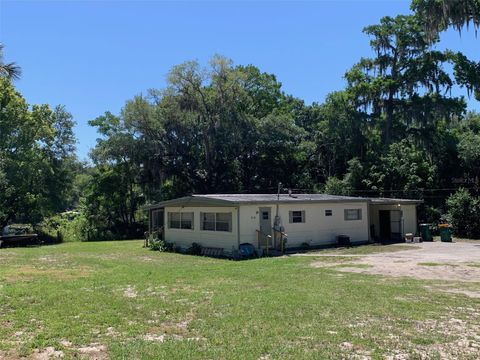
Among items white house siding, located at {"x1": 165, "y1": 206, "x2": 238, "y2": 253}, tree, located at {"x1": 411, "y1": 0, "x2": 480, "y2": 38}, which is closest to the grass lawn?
white house siding, located at {"x1": 165, "y1": 206, "x2": 238, "y2": 253}

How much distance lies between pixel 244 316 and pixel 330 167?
31.0 metres

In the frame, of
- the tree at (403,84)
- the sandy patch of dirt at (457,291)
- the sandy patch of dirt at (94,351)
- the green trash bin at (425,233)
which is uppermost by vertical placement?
the tree at (403,84)

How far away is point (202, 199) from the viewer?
20172 mm

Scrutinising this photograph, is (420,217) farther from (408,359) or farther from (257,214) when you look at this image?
(408,359)

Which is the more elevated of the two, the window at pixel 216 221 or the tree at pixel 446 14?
the tree at pixel 446 14

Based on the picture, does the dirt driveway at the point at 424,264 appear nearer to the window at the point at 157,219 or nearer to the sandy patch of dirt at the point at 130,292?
the sandy patch of dirt at the point at 130,292

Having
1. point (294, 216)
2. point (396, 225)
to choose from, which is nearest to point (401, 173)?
point (396, 225)

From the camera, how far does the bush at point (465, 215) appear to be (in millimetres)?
26297

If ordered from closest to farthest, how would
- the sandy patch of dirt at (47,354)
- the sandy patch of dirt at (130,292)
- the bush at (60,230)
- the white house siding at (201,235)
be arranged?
the sandy patch of dirt at (47,354), the sandy patch of dirt at (130,292), the white house siding at (201,235), the bush at (60,230)

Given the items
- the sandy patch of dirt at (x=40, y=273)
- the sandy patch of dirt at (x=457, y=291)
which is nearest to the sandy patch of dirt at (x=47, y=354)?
the sandy patch of dirt at (x=40, y=273)

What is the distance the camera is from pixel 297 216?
843 inches

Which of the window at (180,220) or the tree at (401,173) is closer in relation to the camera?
the window at (180,220)

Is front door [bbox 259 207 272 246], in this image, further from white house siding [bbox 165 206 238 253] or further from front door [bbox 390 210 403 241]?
front door [bbox 390 210 403 241]

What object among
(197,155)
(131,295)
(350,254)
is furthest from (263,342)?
(197,155)
